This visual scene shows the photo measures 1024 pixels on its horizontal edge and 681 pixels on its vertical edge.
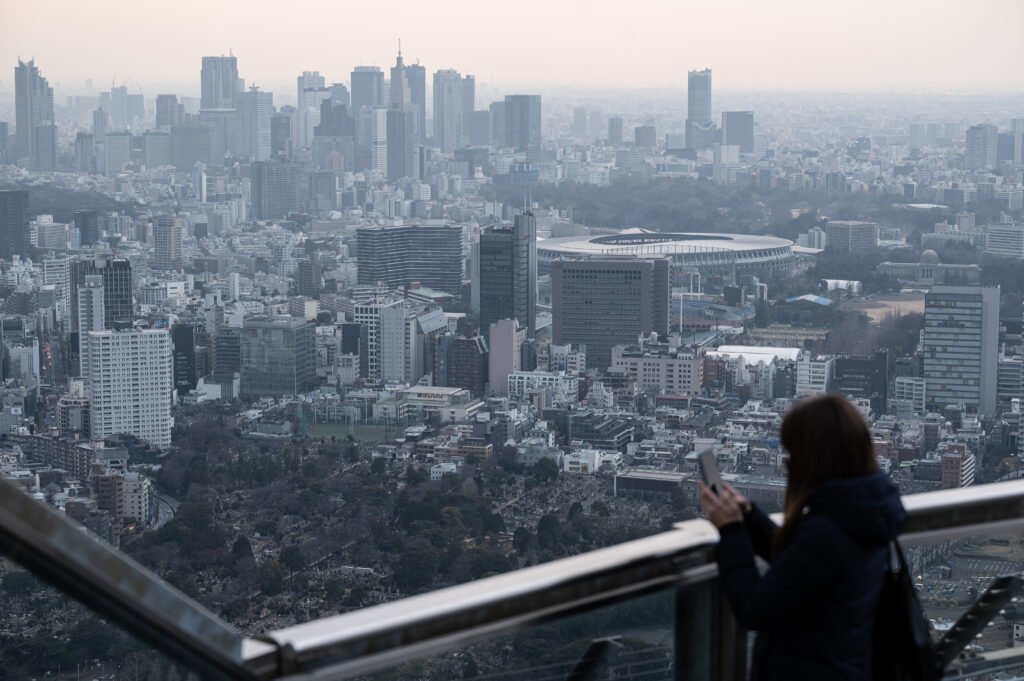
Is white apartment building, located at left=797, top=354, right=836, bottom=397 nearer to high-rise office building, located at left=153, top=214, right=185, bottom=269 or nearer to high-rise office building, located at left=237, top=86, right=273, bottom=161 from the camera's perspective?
high-rise office building, located at left=153, top=214, right=185, bottom=269

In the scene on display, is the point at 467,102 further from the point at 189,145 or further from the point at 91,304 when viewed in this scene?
the point at 91,304

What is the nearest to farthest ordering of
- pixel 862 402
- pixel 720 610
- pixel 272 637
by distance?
pixel 272 637
pixel 720 610
pixel 862 402

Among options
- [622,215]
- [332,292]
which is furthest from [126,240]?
[622,215]

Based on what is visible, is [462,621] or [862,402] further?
[862,402]

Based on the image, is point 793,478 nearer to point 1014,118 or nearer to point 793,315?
point 793,315

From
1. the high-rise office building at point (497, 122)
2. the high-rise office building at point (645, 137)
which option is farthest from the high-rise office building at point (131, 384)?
the high-rise office building at point (645, 137)

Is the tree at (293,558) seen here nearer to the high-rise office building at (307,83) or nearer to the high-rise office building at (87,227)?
the high-rise office building at (87,227)

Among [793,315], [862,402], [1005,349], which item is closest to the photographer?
[862,402]
